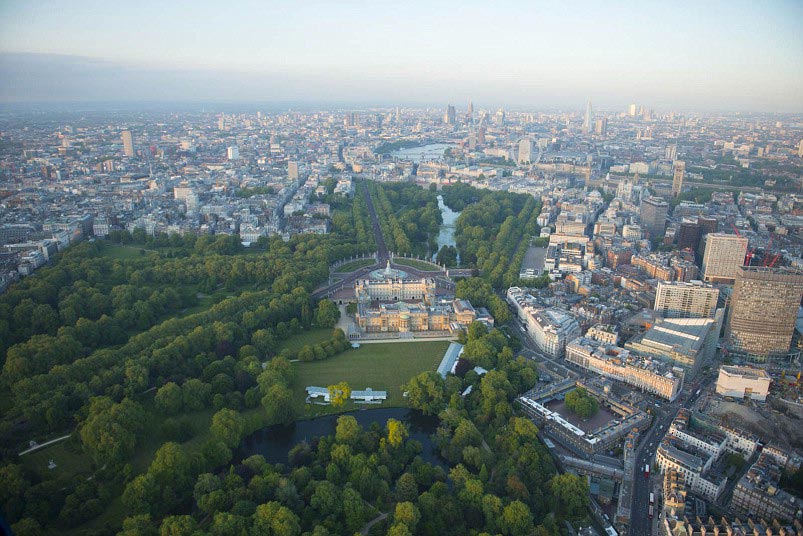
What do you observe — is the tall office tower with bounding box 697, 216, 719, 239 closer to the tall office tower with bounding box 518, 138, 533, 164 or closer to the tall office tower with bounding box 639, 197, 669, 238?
the tall office tower with bounding box 639, 197, 669, 238

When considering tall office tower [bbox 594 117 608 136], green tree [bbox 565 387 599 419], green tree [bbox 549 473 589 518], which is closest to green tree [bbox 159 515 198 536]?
green tree [bbox 549 473 589 518]

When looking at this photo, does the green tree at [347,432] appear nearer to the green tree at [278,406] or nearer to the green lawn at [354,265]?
the green tree at [278,406]

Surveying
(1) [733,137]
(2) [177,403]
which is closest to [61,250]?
(2) [177,403]

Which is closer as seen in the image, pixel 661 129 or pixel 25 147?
pixel 25 147

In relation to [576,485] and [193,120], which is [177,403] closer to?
[576,485]

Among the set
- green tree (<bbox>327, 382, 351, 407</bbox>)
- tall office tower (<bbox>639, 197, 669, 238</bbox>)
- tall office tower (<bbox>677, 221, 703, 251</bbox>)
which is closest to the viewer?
green tree (<bbox>327, 382, 351, 407</bbox>)

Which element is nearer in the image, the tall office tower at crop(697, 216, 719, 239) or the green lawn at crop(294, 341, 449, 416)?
the green lawn at crop(294, 341, 449, 416)
